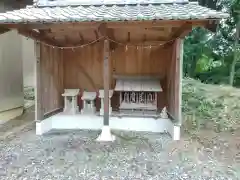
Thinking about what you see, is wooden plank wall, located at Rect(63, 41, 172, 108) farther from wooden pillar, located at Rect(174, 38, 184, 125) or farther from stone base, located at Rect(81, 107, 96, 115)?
wooden pillar, located at Rect(174, 38, 184, 125)

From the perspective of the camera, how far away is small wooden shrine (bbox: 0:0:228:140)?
4.74 meters

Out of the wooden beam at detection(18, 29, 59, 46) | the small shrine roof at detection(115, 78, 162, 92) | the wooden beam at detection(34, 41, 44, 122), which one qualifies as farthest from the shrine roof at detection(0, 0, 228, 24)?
the small shrine roof at detection(115, 78, 162, 92)

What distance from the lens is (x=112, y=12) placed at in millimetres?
5023

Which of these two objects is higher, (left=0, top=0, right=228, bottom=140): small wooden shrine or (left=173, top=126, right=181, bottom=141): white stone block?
(left=0, top=0, right=228, bottom=140): small wooden shrine

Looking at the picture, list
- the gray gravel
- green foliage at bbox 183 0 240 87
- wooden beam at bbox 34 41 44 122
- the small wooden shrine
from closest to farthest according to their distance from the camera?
the gray gravel, the small wooden shrine, wooden beam at bbox 34 41 44 122, green foliage at bbox 183 0 240 87

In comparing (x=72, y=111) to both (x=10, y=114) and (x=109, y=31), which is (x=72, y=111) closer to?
(x=10, y=114)

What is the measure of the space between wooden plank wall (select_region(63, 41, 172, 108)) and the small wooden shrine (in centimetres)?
3

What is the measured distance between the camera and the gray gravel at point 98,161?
3.83 m

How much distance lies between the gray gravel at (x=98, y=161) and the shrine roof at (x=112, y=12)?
2287 millimetres

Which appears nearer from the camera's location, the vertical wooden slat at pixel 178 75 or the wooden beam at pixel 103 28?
the wooden beam at pixel 103 28

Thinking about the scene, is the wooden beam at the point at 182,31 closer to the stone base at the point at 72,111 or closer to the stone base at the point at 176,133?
the stone base at the point at 176,133

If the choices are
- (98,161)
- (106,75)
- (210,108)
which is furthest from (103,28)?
(210,108)

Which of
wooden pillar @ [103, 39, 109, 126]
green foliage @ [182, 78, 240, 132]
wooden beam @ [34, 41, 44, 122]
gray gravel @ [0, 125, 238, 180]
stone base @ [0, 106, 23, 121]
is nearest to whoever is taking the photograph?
gray gravel @ [0, 125, 238, 180]

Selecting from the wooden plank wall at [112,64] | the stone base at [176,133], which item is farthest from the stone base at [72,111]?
the stone base at [176,133]
